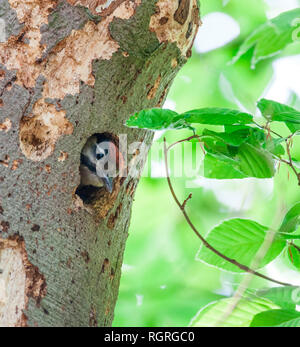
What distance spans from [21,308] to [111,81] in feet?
2.45

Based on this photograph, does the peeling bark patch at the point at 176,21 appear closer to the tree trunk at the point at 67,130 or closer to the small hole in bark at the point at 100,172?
the tree trunk at the point at 67,130

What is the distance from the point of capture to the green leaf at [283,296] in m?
1.15

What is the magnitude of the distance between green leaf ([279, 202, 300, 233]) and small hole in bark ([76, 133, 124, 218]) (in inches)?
23.5

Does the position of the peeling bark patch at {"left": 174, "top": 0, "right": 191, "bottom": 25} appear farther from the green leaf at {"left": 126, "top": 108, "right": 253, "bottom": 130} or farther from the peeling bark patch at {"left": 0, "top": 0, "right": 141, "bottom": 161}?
the green leaf at {"left": 126, "top": 108, "right": 253, "bottom": 130}

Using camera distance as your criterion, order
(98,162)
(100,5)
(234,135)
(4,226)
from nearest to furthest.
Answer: (234,135)
(4,226)
(100,5)
(98,162)

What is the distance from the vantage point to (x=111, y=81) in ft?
5.28

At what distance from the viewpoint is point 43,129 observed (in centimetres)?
152

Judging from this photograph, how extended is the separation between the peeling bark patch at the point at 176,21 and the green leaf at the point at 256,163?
1.99ft

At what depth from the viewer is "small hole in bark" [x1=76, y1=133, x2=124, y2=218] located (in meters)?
1.62

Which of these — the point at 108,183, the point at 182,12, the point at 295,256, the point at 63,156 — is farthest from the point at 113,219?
the point at 182,12

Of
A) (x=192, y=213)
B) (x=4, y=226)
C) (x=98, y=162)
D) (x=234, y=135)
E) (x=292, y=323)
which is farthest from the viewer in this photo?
(x=192, y=213)

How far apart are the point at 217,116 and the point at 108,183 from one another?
670 mm

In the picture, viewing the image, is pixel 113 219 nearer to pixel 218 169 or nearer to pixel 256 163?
pixel 218 169
